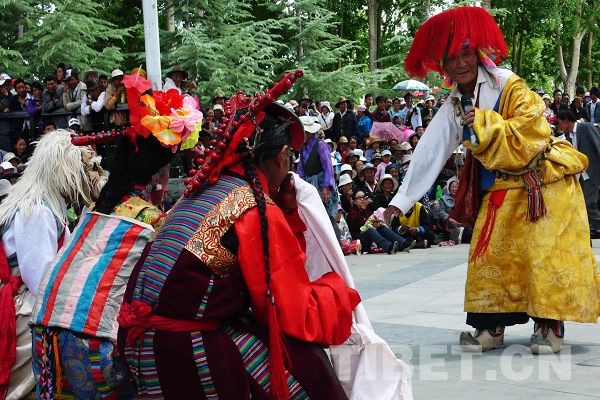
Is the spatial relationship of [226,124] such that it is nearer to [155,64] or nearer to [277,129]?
[277,129]

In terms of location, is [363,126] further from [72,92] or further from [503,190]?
[503,190]

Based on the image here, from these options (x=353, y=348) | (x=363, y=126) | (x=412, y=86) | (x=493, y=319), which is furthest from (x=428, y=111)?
(x=353, y=348)

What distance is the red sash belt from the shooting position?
3314 millimetres

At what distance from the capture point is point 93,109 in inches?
565

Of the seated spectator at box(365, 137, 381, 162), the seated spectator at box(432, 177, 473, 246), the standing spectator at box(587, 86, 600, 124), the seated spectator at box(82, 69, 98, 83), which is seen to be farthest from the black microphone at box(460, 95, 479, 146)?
the standing spectator at box(587, 86, 600, 124)

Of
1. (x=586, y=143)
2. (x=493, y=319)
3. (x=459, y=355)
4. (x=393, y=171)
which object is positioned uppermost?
(x=493, y=319)

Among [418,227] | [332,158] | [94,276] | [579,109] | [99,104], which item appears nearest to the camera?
[94,276]

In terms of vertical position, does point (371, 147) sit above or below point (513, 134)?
below

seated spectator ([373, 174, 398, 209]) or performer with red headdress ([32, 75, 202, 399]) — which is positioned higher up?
performer with red headdress ([32, 75, 202, 399])

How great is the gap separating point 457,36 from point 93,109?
9.36 metres

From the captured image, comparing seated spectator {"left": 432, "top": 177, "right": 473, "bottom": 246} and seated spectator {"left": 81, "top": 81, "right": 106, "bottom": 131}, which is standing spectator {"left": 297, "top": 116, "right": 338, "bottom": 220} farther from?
seated spectator {"left": 81, "top": 81, "right": 106, "bottom": 131}

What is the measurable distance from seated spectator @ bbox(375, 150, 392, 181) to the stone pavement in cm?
678

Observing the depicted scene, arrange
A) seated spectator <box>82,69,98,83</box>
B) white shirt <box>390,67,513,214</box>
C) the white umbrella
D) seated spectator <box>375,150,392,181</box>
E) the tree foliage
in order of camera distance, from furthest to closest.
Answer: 1. the white umbrella
2. the tree foliage
3. seated spectator <box>375,150,392,181</box>
4. seated spectator <box>82,69,98,83</box>
5. white shirt <box>390,67,513,214</box>

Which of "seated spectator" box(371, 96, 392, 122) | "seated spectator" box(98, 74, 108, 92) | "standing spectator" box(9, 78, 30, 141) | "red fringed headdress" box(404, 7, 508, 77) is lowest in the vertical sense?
"seated spectator" box(371, 96, 392, 122)
